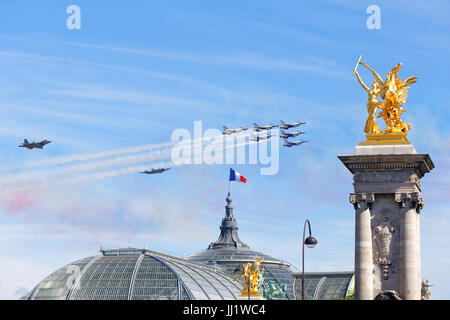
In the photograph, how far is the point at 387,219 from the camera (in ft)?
177

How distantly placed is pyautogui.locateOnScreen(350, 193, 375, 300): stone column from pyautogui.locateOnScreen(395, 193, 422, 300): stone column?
166 centimetres

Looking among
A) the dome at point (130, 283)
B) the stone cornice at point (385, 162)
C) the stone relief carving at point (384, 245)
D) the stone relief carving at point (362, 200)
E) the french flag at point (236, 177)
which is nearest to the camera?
the stone relief carving at point (384, 245)

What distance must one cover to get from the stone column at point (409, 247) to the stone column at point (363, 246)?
5.45ft

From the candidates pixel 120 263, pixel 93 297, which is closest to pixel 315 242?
pixel 93 297

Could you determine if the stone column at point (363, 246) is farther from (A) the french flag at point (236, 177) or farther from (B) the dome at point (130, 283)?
(B) the dome at point (130, 283)

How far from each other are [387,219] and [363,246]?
6.54 ft

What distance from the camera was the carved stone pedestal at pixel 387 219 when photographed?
175 ft

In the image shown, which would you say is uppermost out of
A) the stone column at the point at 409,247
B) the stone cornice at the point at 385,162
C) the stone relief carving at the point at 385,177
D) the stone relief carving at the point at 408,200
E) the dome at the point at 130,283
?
the stone cornice at the point at 385,162

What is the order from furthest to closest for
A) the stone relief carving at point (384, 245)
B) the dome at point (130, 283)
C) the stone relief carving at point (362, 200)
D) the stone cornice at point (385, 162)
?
the dome at point (130, 283) < the stone relief carving at point (362, 200) < the stone cornice at point (385, 162) < the stone relief carving at point (384, 245)

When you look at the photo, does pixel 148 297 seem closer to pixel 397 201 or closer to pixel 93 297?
pixel 93 297

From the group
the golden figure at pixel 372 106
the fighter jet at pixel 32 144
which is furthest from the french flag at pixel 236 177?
the golden figure at pixel 372 106

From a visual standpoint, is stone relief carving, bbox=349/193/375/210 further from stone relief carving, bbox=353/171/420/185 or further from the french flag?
the french flag

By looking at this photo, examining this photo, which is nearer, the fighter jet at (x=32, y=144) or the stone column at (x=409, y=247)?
the stone column at (x=409, y=247)
